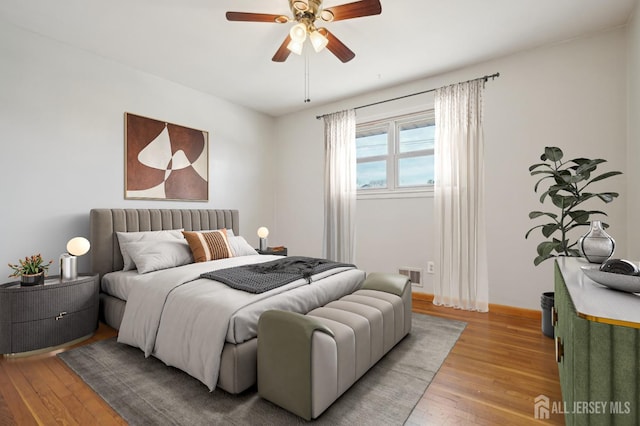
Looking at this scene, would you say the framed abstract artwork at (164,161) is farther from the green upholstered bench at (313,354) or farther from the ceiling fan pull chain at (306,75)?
the green upholstered bench at (313,354)

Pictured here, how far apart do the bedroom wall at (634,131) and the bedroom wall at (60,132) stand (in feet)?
14.8

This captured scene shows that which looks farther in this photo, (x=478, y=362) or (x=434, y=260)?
(x=434, y=260)

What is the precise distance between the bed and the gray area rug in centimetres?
9

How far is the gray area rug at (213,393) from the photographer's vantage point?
154 centimetres

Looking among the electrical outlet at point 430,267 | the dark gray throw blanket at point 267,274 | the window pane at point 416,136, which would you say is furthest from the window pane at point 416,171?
the dark gray throw blanket at point 267,274

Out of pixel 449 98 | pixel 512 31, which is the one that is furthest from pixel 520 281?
pixel 512 31

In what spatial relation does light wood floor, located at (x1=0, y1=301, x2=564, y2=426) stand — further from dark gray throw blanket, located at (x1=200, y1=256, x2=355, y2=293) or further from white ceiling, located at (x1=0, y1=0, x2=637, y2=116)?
white ceiling, located at (x1=0, y1=0, x2=637, y2=116)

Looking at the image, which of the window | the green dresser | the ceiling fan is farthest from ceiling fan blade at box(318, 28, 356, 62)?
the green dresser

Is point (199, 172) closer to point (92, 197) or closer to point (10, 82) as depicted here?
point (92, 197)

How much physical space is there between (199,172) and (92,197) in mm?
1253

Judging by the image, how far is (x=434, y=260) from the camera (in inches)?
138

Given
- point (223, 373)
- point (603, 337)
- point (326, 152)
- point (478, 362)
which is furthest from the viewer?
point (326, 152)

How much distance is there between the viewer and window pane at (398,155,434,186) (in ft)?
12.3

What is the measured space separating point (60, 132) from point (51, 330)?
1796mm
